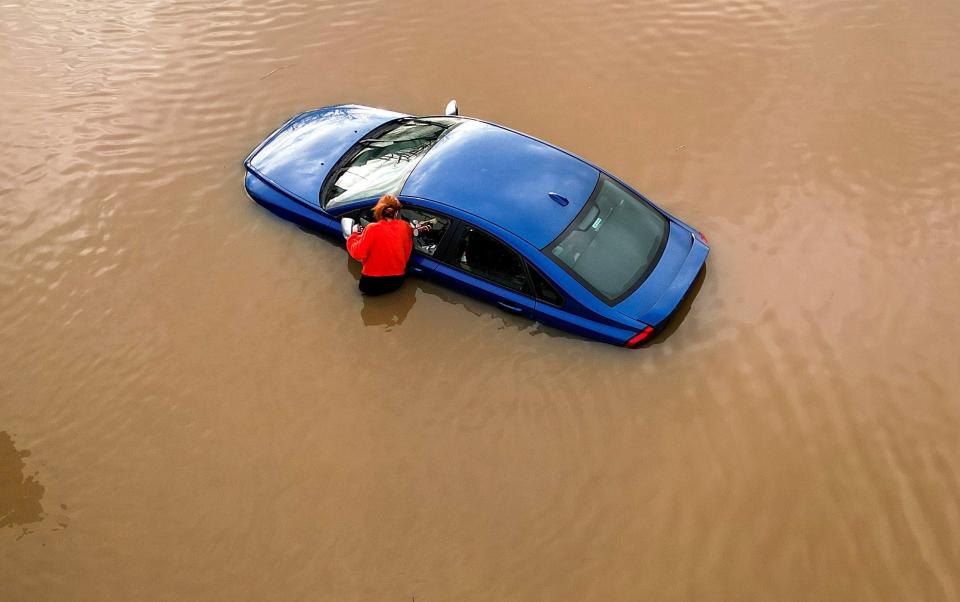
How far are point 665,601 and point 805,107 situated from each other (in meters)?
6.18

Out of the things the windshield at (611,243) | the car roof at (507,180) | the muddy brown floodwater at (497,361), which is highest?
the car roof at (507,180)

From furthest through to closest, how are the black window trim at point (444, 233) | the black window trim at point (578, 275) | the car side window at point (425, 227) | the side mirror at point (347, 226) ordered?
the side mirror at point (347, 226) → the car side window at point (425, 227) → the black window trim at point (444, 233) → the black window trim at point (578, 275)

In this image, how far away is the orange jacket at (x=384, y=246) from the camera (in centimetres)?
604

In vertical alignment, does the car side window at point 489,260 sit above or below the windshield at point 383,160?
below

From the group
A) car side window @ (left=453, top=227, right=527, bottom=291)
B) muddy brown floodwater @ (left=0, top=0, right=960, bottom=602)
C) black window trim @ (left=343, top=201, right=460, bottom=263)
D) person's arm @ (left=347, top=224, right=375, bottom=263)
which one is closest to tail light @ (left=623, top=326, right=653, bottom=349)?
muddy brown floodwater @ (left=0, top=0, right=960, bottom=602)

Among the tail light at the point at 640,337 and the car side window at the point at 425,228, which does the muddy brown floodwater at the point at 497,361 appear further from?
the car side window at the point at 425,228

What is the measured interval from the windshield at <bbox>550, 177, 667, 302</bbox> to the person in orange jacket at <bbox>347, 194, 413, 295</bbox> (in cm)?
135

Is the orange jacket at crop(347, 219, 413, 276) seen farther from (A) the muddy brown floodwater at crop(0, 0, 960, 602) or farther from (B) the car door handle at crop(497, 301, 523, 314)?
(B) the car door handle at crop(497, 301, 523, 314)

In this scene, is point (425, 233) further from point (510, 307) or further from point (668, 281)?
point (668, 281)

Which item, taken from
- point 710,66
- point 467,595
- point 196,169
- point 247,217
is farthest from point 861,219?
point 196,169

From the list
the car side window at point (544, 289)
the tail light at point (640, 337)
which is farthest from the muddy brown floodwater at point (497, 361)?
the car side window at point (544, 289)

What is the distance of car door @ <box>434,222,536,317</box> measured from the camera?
5.81m

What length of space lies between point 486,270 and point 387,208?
0.99 metres

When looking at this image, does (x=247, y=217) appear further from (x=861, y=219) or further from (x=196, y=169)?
(x=861, y=219)
